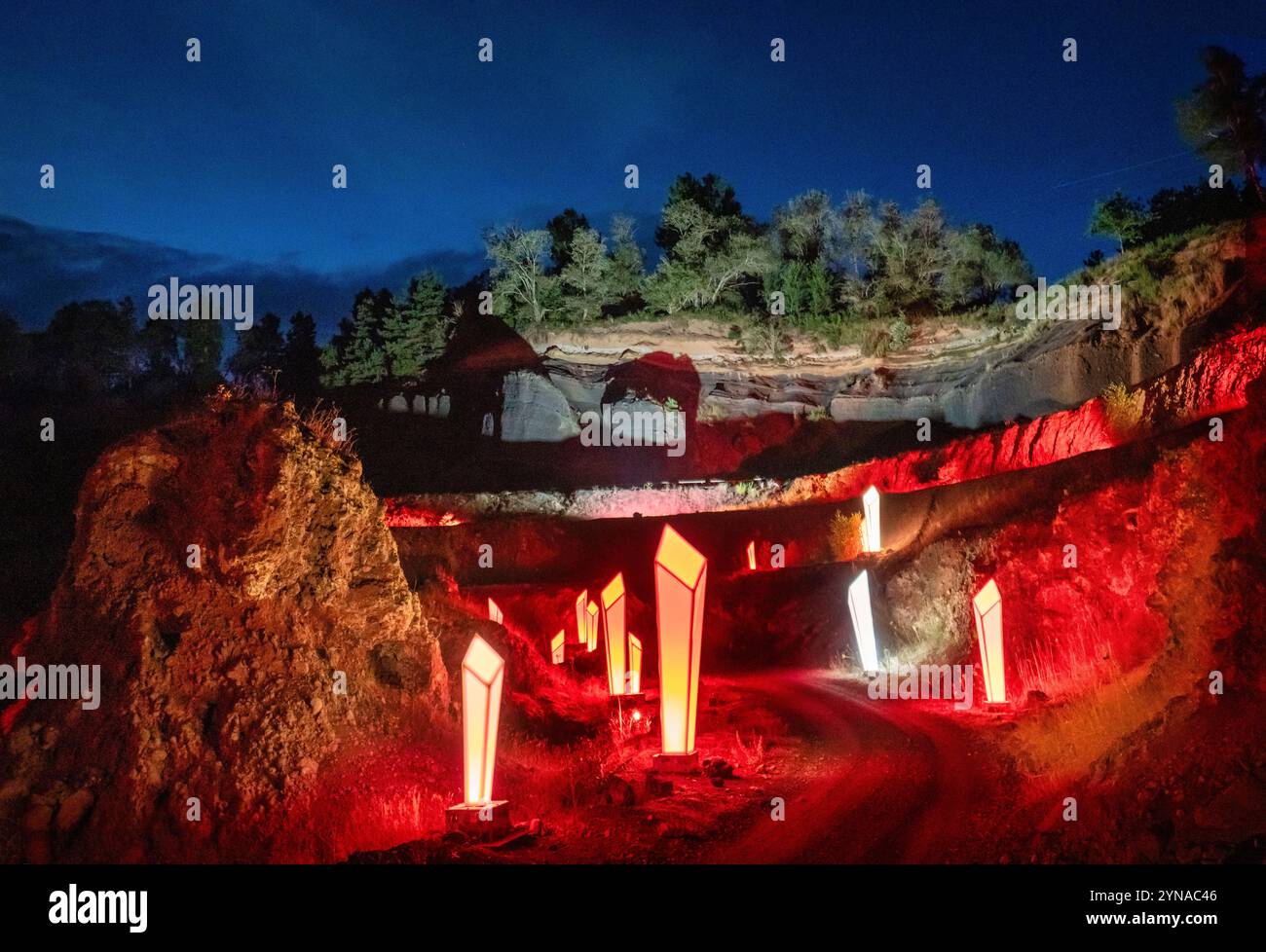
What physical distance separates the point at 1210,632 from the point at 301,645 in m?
10.4

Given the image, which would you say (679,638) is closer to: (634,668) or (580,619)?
(634,668)

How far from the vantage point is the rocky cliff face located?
848 cm

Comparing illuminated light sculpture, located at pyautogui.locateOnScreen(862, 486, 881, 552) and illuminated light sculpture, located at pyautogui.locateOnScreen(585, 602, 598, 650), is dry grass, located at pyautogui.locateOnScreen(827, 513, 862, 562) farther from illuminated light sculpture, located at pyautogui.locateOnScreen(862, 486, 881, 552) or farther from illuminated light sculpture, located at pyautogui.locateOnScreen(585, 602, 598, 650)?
illuminated light sculpture, located at pyautogui.locateOnScreen(585, 602, 598, 650)

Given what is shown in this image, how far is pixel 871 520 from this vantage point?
23609 mm

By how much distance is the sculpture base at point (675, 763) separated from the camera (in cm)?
1073

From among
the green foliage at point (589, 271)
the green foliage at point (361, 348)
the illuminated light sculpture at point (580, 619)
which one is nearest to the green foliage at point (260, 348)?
the green foliage at point (361, 348)

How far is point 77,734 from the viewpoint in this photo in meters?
8.74

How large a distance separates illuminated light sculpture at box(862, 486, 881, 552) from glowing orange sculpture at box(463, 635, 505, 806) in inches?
656

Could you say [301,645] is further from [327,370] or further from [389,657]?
[327,370]

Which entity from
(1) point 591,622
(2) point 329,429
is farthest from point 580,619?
A: (2) point 329,429

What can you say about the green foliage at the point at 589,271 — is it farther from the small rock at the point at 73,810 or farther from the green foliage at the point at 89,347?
the small rock at the point at 73,810

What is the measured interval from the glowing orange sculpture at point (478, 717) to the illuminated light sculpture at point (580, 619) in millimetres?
13554

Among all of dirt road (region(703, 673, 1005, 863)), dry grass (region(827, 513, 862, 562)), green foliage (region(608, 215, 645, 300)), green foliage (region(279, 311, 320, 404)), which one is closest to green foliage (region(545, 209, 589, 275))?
green foliage (region(608, 215, 645, 300))

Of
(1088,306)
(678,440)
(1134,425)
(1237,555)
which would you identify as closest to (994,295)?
(1088,306)
